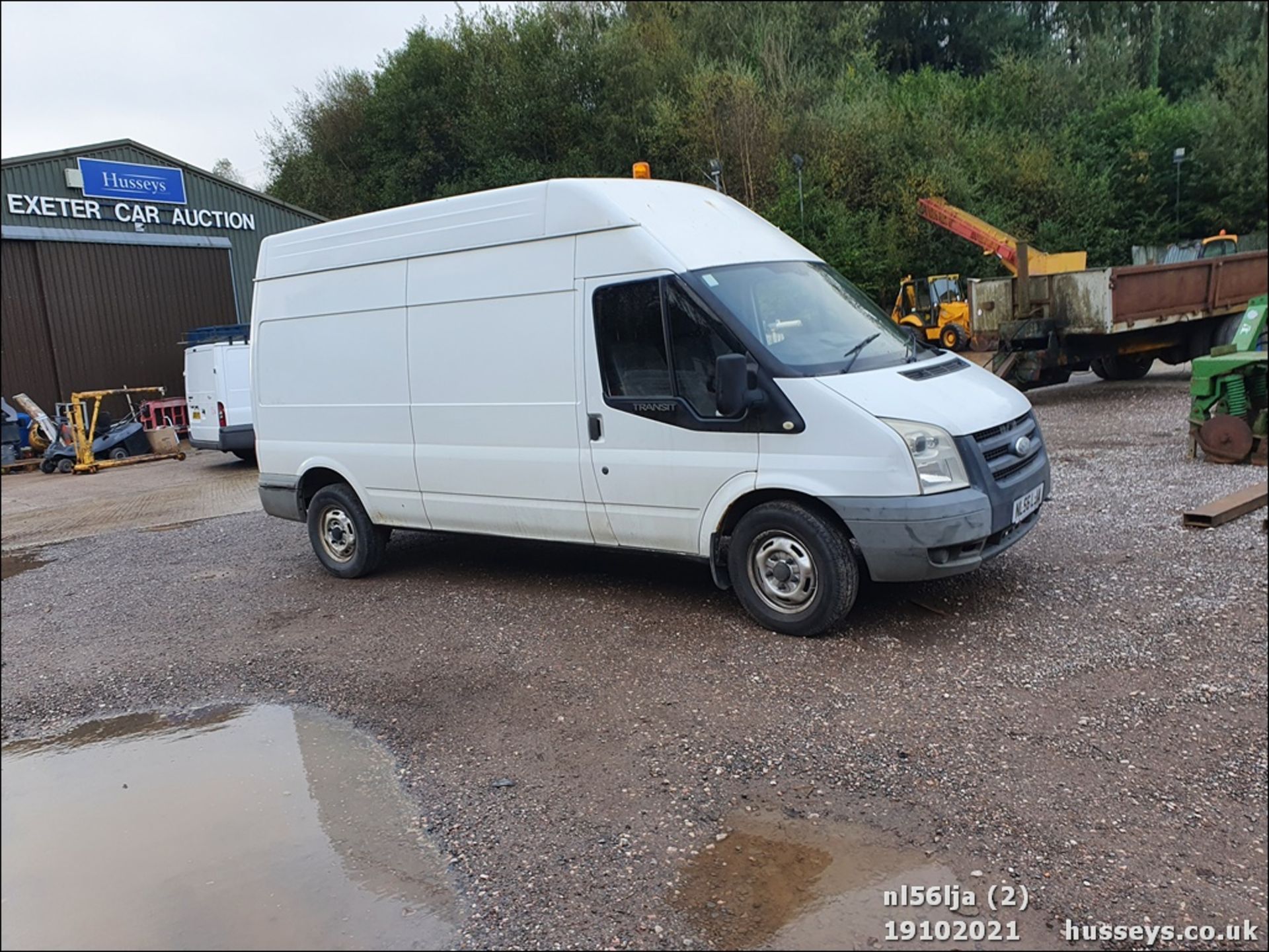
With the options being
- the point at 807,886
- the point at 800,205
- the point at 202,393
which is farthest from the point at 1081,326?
the point at 202,393

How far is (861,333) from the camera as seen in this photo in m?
5.82

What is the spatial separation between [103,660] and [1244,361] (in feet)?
30.6

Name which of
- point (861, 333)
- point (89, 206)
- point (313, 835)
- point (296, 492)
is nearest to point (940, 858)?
point (313, 835)

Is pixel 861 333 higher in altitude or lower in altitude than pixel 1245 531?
higher

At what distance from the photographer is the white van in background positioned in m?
15.2

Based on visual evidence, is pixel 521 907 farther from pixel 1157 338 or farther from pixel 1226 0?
pixel 1157 338

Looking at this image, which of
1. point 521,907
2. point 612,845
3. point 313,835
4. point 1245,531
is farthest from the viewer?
point 1245,531

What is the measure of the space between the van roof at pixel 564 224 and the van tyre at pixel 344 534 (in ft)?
5.82

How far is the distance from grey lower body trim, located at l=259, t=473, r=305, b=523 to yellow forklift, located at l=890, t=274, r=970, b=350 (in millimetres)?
12783

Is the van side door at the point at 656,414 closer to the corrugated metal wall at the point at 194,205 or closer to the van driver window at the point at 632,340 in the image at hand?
the van driver window at the point at 632,340

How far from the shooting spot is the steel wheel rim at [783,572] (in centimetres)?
534

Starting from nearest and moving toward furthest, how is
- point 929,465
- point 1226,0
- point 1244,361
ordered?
point 1226,0 → point 929,465 → point 1244,361

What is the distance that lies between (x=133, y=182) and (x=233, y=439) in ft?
30.8

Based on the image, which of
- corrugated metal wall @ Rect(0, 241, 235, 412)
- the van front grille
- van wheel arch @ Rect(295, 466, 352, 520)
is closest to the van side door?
the van front grille
